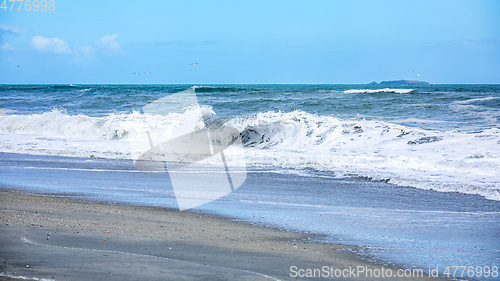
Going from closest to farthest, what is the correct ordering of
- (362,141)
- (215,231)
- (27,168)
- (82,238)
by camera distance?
(82,238) → (215,231) → (27,168) → (362,141)

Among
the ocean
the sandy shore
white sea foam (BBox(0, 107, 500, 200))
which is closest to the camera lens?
the sandy shore

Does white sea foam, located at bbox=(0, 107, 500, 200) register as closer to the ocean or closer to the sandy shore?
the ocean

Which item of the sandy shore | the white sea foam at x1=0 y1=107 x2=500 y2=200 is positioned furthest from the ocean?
the sandy shore

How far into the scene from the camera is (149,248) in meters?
4.12

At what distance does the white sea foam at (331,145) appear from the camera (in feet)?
28.1

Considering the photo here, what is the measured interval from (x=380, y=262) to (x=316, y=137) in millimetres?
10405

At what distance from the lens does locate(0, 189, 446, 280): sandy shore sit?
350 centimetres

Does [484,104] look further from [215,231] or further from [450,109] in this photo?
[215,231]

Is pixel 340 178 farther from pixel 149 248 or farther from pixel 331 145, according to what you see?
pixel 149 248

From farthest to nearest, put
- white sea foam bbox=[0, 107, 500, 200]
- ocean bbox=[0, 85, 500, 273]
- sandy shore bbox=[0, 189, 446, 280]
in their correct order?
1. white sea foam bbox=[0, 107, 500, 200]
2. ocean bbox=[0, 85, 500, 273]
3. sandy shore bbox=[0, 189, 446, 280]

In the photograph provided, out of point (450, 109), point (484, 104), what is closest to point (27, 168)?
point (450, 109)

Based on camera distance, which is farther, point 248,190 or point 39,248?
point 248,190

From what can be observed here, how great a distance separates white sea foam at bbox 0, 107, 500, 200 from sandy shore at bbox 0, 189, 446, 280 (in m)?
3.88

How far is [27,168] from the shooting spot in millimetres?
9352
